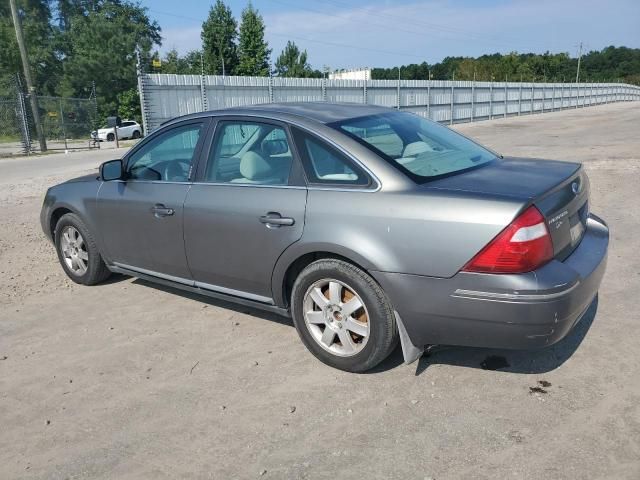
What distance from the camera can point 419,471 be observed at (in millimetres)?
2545

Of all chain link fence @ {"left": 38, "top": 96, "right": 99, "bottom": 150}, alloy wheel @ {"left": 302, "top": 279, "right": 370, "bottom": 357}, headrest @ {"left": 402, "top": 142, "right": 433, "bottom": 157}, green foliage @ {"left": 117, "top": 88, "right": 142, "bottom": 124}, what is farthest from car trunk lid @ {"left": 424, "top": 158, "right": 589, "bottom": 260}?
green foliage @ {"left": 117, "top": 88, "right": 142, "bottom": 124}

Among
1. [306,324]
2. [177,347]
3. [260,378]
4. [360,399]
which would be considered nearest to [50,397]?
[177,347]

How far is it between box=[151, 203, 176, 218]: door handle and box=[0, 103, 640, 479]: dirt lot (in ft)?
2.82

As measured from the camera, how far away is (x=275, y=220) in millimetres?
3494

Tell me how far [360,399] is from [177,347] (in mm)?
1476

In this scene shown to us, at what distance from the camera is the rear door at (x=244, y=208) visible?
3.52m

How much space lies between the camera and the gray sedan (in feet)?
9.32

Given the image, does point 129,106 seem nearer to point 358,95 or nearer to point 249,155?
point 358,95

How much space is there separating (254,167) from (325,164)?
0.61 m

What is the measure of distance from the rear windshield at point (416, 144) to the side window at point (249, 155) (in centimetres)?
42

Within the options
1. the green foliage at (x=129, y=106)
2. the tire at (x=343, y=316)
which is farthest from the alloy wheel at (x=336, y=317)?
the green foliage at (x=129, y=106)

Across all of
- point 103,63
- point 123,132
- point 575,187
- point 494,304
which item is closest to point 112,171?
point 494,304

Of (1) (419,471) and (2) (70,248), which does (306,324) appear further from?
(2) (70,248)

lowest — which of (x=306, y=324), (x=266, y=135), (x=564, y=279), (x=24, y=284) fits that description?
(x=24, y=284)
